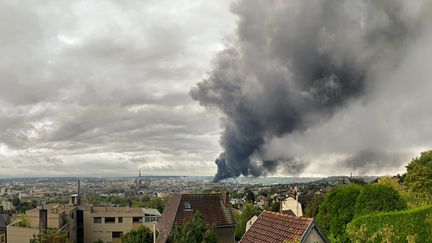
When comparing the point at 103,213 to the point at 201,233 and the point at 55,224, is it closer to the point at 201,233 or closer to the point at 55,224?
the point at 55,224

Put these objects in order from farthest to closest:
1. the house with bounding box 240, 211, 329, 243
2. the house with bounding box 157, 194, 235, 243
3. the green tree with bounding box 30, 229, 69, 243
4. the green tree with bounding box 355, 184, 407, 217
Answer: the green tree with bounding box 30, 229, 69, 243 → the house with bounding box 157, 194, 235, 243 → the green tree with bounding box 355, 184, 407, 217 → the house with bounding box 240, 211, 329, 243

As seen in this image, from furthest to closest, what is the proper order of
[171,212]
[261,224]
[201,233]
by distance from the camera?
[171,212] < [201,233] < [261,224]

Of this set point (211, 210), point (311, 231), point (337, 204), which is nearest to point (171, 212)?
point (211, 210)

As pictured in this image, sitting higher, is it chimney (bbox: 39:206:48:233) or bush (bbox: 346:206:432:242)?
bush (bbox: 346:206:432:242)

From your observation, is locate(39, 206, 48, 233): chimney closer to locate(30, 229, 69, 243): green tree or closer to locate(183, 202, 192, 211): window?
locate(30, 229, 69, 243): green tree

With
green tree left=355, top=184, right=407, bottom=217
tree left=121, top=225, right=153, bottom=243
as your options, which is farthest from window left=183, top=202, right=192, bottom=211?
green tree left=355, top=184, right=407, bottom=217

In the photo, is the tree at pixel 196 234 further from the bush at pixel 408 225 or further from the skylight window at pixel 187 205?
the bush at pixel 408 225

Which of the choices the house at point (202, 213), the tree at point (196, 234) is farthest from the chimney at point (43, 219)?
the tree at point (196, 234)
